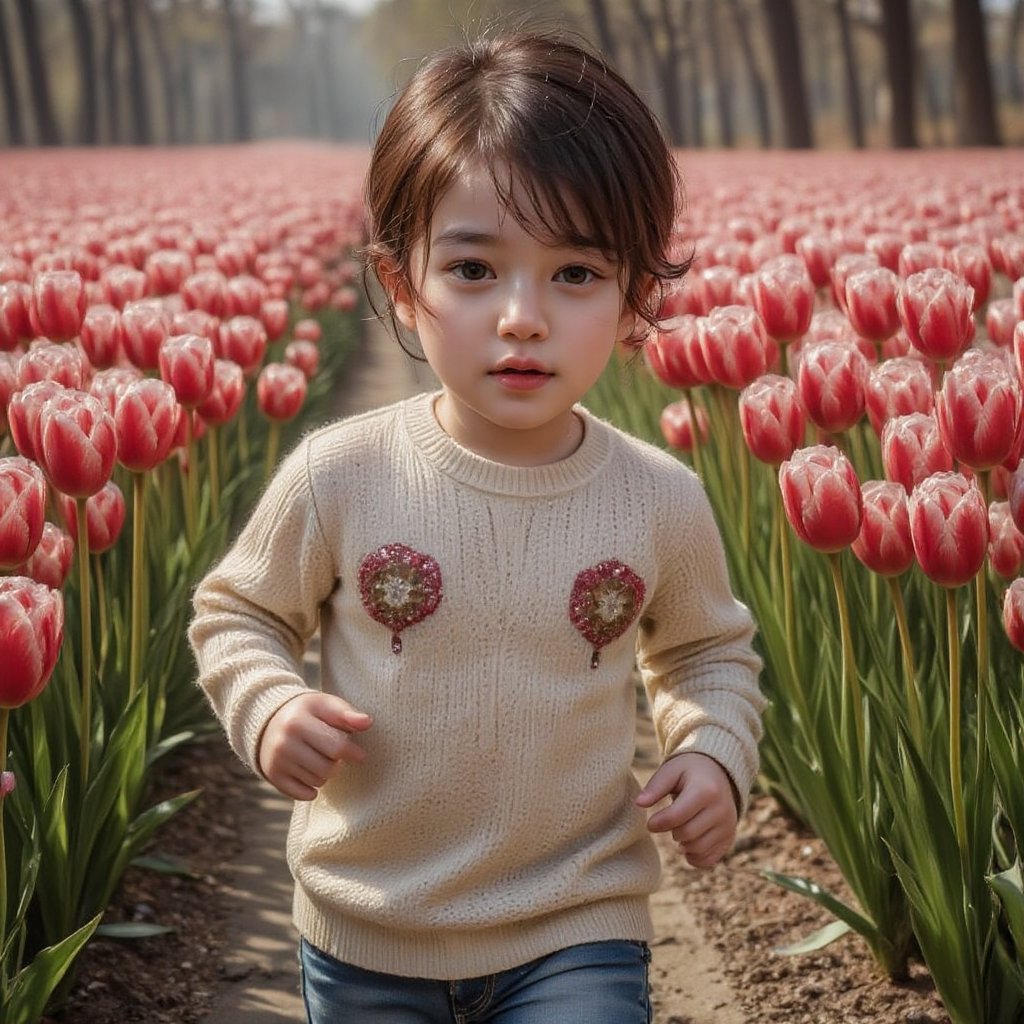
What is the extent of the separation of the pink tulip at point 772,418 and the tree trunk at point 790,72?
90.2 ft

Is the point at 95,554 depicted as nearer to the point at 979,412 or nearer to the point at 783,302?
the point at 783,302

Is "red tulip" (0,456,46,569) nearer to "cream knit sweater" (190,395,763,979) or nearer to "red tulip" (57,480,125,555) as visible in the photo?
"cream knit sweater" (190,395,763,979)

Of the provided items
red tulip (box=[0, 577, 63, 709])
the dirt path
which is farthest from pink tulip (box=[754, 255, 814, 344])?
red tulip (box=[0, 577, 63, 709])

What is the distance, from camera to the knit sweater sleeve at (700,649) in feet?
6.52

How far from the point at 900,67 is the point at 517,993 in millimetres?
25990

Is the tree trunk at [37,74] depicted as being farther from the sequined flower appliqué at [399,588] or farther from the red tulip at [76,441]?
the sequined flower appliqué at [399,588]

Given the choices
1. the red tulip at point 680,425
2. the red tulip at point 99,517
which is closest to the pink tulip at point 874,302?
the red tulip at point 680,425

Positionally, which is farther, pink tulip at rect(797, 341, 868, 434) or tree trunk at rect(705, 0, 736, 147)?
tree trunk at rect(705, 0, 736, 147)

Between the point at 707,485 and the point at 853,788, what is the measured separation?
123cm

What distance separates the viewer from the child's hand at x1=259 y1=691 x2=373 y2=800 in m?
1.79

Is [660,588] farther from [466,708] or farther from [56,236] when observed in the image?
[56,236]

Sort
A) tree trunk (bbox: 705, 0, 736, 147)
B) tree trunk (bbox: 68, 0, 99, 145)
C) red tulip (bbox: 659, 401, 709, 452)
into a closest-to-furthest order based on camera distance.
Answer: red tulip (bbox: 659, 401, 709, 452)
tree trunk (bbox: 705, 0, 736, 147)
tree trunk (bbox: 68, 0, 99, 145)

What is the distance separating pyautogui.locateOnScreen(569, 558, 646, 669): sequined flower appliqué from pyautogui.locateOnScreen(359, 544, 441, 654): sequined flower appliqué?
176mm

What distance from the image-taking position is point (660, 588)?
2027mm
